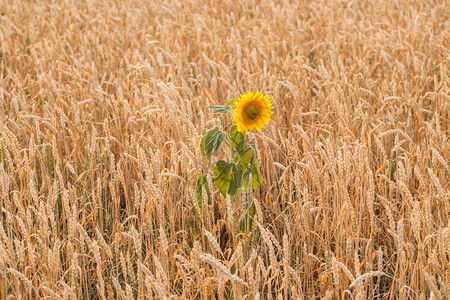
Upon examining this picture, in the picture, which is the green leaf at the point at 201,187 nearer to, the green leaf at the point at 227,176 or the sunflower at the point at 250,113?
the green leaf at the point at 227,176

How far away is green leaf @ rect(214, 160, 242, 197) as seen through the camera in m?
1.29

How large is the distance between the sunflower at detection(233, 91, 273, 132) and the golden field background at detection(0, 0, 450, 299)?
19 centimetres

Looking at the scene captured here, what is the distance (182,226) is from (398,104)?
1189 millimetres

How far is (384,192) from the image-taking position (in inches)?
61.0

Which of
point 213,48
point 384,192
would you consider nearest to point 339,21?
point 213,48

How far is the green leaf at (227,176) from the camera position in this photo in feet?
4.24

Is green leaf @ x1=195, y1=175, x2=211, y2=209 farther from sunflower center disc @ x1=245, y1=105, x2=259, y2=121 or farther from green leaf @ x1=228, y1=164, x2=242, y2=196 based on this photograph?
sunflower center disc @ x1=245, y1=105, x2=259, y2=121

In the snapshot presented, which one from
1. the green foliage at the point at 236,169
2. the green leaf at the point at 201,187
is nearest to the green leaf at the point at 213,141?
the green foliage at the point at 236,169

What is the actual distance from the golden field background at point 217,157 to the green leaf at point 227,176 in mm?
81

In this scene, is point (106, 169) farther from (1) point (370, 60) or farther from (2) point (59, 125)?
(1) point (370, 60)

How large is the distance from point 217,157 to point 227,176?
40cm

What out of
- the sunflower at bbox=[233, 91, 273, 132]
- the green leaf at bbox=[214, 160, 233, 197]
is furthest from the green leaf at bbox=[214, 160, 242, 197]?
the sunflower at bbox=[233, 91, 273, 132]

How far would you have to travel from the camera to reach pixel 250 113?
126cm

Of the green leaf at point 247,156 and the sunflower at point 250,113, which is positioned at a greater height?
the sunflower at point 250,113
